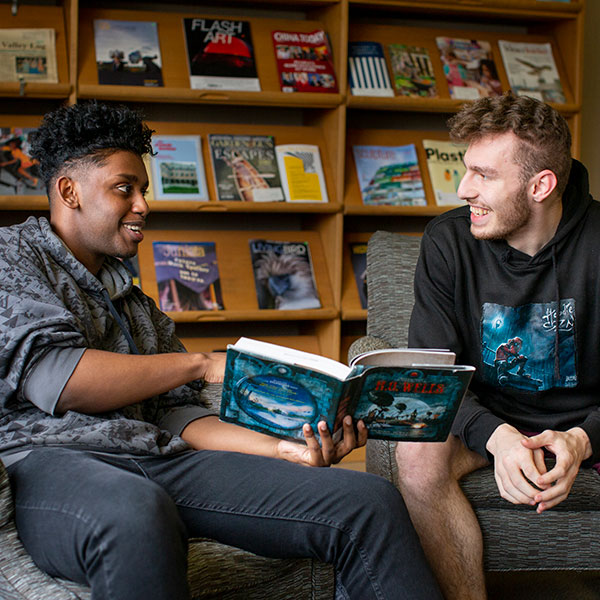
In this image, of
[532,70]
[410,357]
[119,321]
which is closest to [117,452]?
[119,321]

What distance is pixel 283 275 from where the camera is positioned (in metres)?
3.22

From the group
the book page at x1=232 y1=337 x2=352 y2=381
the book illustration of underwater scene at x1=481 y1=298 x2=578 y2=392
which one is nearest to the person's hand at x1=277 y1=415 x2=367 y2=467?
the book page at x1=232 y1=337 x2=352 y2=381

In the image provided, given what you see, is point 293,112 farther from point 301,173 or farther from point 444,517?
point 444,517

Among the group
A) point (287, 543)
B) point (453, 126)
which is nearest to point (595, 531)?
point (287, 543)

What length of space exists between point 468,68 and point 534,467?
2.32 meters

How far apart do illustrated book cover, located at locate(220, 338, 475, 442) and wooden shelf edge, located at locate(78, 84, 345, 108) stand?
6.07 feet

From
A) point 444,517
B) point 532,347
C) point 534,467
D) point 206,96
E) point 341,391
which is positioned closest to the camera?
point 341,391

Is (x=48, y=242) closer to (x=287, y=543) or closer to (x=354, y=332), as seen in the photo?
(x=287, y=543)

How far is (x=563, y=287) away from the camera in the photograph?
1.80m

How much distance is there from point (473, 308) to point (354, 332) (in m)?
1.64

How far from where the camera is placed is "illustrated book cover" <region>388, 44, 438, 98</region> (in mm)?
3275

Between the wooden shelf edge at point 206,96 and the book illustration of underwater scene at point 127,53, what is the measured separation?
79 mm

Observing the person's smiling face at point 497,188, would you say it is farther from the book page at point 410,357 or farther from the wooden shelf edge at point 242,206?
the wooden shelf edge at point 242,206

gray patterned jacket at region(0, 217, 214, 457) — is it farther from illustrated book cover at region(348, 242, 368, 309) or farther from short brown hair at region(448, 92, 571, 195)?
illustrated book cover at region(348, 242, 368, 309)
